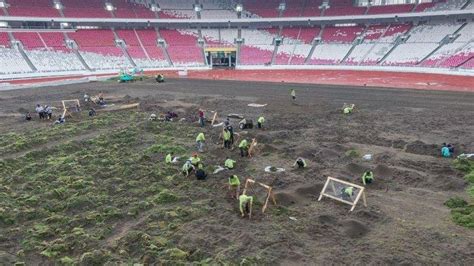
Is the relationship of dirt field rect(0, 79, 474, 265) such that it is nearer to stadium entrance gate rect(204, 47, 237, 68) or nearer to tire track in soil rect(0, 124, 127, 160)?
tire track in soil rect(0, 124, 127, 160)

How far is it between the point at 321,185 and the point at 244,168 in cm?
389

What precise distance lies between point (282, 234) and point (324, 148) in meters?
9.13

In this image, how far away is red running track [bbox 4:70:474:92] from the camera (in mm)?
41219

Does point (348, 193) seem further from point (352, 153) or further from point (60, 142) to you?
point (60, 142)

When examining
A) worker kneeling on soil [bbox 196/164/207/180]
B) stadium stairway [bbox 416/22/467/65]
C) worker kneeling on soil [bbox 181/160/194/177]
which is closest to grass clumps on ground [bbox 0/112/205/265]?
worker kneeling on soil [bbox 181/160/194/177]

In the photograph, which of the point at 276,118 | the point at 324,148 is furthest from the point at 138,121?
the point at 324,148

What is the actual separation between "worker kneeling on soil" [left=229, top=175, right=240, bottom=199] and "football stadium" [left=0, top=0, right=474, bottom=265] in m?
0.06

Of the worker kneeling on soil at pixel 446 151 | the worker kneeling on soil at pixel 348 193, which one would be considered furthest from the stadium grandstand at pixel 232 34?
the worker kneeling on soil at pixel 348 193

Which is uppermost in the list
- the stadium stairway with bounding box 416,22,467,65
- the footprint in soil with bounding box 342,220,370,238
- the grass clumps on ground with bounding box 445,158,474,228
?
the stadium stairway with bounding box 416,22,467,65

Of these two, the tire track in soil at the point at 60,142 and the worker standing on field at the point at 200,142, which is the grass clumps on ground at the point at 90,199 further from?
the worker standing on field at the point at 200,142

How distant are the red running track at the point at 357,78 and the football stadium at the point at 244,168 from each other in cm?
39

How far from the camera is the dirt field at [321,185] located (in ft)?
35.3

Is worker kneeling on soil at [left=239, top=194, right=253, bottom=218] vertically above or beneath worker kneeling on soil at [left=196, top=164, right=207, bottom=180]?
above

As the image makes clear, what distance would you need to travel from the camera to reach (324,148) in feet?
65.3
